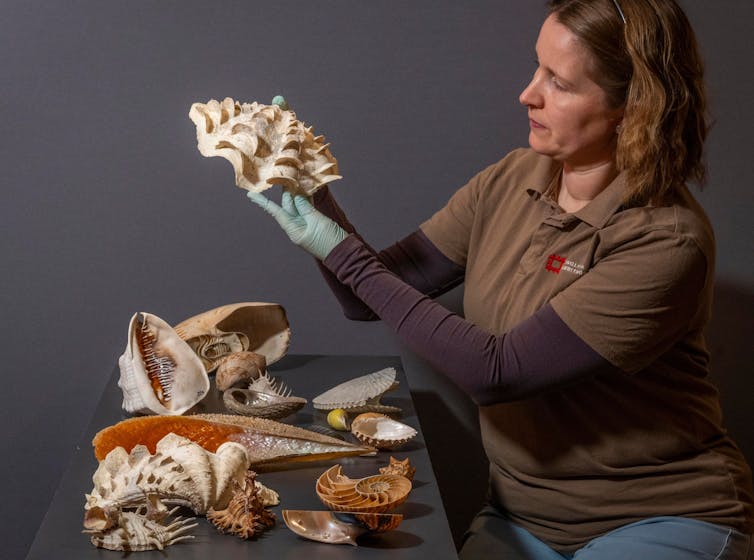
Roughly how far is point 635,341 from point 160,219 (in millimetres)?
1247

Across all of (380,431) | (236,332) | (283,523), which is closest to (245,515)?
(283,523)

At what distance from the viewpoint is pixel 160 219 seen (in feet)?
7.77

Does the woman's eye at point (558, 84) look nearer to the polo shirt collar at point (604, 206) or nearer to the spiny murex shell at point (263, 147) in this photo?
the polo shirt collar at point (604, 206)

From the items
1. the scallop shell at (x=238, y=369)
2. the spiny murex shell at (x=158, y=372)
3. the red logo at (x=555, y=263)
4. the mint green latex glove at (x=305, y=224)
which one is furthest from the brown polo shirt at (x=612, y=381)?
the spiny murex shell at (x=158, y=372)

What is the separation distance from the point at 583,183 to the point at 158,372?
34.2 inches

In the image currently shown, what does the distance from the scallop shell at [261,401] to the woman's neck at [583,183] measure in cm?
63

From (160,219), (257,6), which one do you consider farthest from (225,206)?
(257,6)

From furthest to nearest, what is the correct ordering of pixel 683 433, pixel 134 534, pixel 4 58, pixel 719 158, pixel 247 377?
pixel 719 158 < pixel 4 58 < pixel 247 377 < pixel 683 433 < pixel 134 534

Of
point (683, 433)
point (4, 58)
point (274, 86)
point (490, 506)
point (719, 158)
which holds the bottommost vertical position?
point (490, 506)

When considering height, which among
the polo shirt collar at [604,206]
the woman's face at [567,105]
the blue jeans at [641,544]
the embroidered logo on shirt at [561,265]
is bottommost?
the blue jeans at [641,544]

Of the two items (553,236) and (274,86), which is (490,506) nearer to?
(553,236)

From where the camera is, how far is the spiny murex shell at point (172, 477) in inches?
53.7

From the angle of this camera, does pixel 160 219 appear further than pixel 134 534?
Yes

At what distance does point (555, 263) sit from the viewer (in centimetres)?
176
